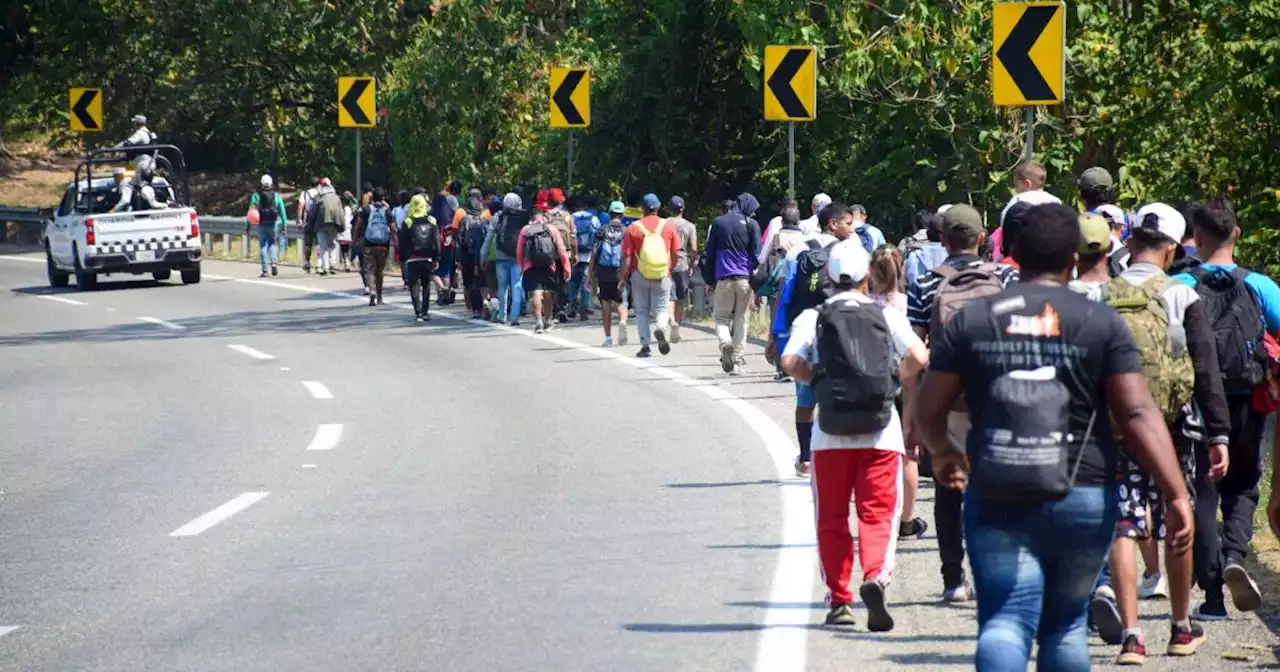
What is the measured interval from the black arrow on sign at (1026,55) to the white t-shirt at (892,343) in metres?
5.77

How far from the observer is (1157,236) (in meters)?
7.77

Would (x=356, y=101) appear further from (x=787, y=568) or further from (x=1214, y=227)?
(x=1214, y=227)

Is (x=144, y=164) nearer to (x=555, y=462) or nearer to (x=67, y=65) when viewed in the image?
(x=67, y=65)

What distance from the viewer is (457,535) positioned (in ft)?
35.1

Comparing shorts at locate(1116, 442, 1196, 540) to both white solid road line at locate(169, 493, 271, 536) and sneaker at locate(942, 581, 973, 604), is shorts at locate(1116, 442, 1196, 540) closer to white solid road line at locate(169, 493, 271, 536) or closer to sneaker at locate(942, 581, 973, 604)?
sneaker at locate(942, 581, 973, 604)

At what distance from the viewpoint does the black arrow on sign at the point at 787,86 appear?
20902 mm

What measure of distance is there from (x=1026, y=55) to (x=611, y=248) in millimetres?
8876

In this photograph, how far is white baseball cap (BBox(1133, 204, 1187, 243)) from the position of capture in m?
7.78

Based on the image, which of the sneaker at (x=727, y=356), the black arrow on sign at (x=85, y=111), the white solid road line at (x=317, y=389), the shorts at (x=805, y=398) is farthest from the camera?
the black arrow on sign at (x=85, y=111)

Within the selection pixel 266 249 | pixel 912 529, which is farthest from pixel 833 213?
pixel 266 249

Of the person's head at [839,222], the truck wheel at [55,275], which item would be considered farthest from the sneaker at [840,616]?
the truck wheel at [55,275]

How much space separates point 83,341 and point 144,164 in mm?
10417

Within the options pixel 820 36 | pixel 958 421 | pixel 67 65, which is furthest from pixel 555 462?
pixel 67 65

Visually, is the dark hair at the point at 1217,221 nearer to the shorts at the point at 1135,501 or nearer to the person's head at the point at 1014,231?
the shorts at the point at 1135,501
